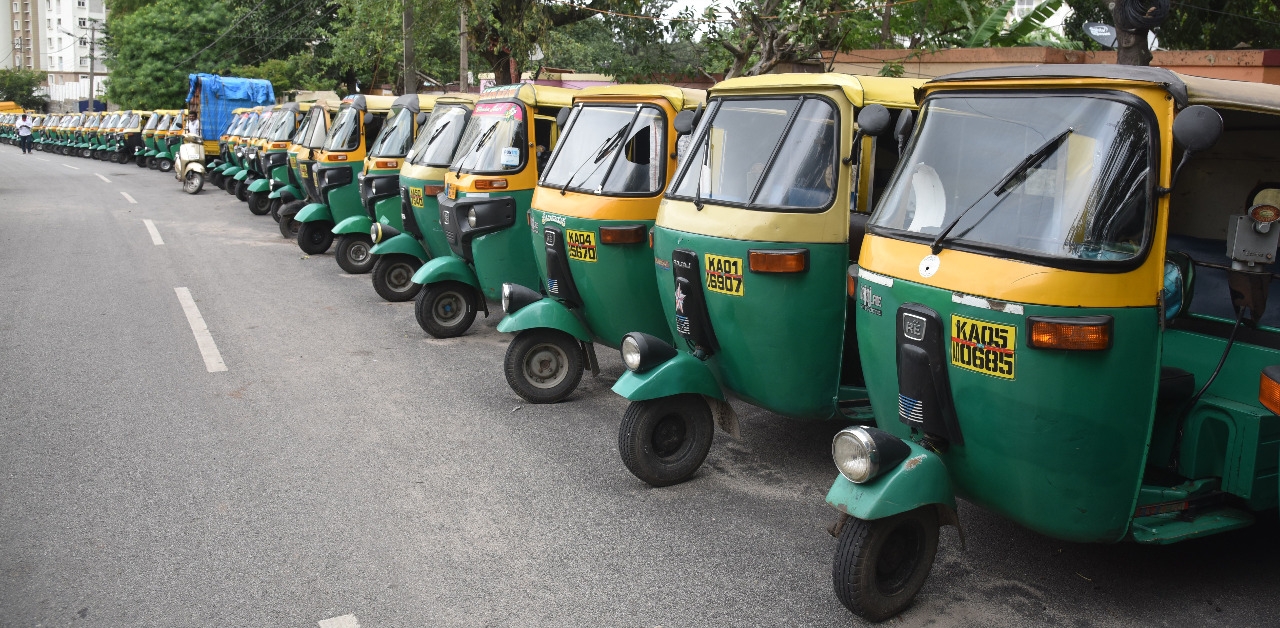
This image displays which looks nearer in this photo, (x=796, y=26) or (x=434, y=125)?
(x=434, y=125)

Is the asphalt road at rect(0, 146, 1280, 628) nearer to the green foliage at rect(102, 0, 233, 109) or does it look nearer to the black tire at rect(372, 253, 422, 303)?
the black tire at rect(372, 253, 422, 303)

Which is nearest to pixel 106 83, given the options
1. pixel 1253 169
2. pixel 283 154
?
pixel 283 154

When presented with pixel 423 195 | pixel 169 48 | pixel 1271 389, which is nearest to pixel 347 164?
pixel 423 195

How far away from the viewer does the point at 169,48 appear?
4597 centimetres

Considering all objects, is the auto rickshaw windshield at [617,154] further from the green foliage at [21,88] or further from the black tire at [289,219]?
the green foliage at [21,88]

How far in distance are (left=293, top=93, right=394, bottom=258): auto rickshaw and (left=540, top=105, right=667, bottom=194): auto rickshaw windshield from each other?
608cm

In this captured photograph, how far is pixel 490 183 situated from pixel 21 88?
89000 millimetres

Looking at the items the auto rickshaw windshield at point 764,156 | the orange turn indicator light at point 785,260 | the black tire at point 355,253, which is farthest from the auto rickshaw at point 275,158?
the orange turn indicator light at point 785,260

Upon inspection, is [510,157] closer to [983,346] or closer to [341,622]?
[341,622]

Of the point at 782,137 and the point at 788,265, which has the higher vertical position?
the point at 782,137

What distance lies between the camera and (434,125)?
1002 cm

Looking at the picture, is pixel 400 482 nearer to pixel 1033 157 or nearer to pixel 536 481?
pixel 536 481

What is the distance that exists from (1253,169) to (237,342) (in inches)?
285

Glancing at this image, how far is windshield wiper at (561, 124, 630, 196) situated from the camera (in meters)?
6.75
